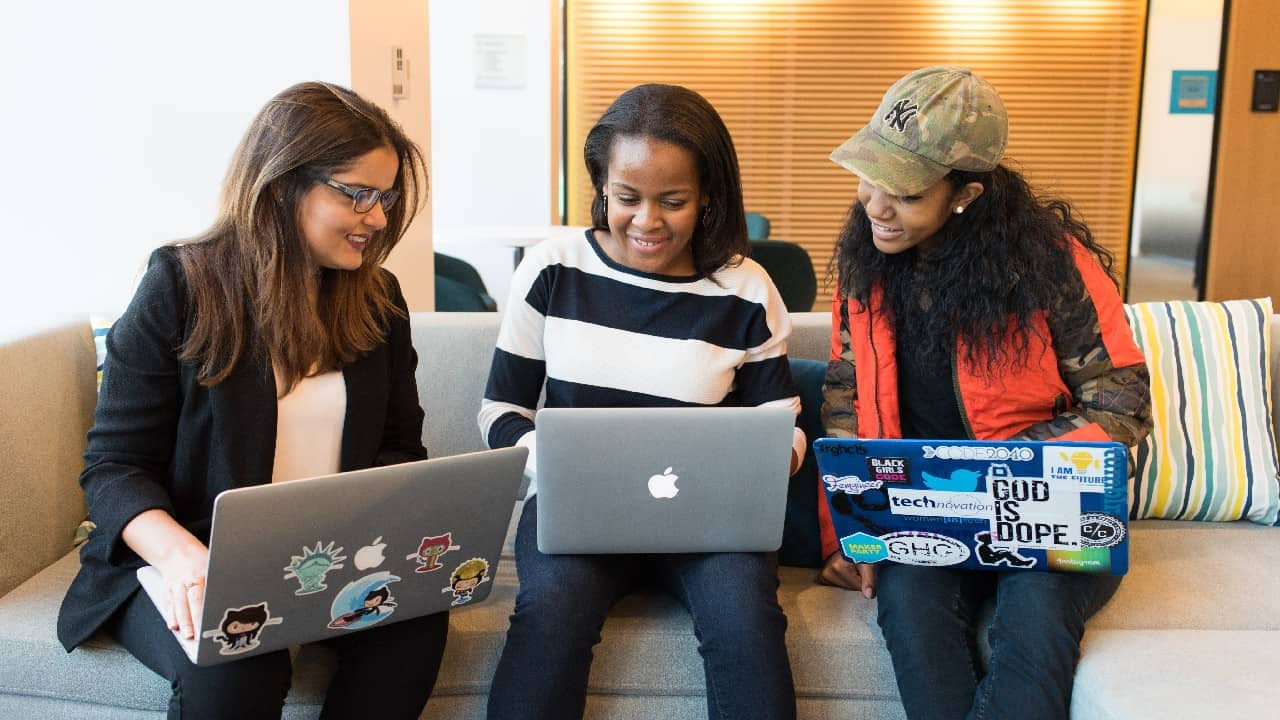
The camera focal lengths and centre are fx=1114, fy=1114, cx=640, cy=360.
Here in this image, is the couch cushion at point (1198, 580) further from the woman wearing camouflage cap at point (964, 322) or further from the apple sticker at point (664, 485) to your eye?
the apple sticker at point (664, 485)

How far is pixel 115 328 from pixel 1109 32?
5253 mm

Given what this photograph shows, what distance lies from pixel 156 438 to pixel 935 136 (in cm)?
119

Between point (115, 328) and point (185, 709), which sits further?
point (115, 328)

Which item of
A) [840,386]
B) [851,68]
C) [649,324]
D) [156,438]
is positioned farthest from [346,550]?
[851,68]

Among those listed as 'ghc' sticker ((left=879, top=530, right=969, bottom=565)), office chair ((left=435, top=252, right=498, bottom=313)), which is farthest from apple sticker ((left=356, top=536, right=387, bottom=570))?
office chair ((left=435, top=252, right=498, bottom=313))

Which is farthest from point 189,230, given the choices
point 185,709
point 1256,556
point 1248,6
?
point 1248,6

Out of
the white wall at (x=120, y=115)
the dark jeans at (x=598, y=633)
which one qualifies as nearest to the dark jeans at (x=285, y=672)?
the dark jeans at (x=598, y=633)

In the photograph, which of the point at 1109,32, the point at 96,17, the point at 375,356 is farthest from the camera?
the point at 1109,32

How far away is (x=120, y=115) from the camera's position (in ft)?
7.75

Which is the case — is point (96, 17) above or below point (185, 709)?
above

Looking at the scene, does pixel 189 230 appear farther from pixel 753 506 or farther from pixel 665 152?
pixel 753 506

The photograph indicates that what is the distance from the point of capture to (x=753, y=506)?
1507mm

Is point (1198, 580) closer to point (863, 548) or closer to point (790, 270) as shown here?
point (863, 548)

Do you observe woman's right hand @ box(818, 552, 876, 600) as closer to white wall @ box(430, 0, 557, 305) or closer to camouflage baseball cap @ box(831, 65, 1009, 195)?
camouflage baseball cap @ box(831, 65, 1009, 195)
